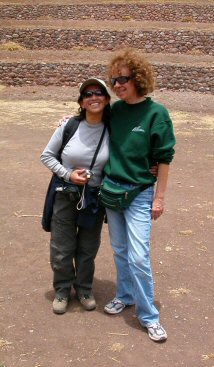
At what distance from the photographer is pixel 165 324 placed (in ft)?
12.6

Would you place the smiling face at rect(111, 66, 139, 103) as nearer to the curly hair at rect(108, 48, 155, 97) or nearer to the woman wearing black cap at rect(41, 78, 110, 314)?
the curly hair at rect(108, 48, 155, 97)

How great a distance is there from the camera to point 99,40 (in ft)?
77.7

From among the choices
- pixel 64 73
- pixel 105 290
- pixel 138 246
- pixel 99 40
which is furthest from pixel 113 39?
pixel 138 246

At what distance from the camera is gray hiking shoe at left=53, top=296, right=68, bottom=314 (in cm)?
393

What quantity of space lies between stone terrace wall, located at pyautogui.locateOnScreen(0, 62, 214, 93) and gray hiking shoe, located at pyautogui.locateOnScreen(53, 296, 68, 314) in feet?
48.5

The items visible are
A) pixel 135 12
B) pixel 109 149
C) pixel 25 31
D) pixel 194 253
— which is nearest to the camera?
pixel 109 149

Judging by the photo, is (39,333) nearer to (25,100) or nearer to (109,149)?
(109,149)

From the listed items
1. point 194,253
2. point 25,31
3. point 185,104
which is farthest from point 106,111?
point 25,31

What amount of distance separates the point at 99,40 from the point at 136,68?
21.1 m

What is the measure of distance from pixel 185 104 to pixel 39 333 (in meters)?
12.2

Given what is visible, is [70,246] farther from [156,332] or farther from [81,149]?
[156,332]

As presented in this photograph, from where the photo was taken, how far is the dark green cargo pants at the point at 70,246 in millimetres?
3787

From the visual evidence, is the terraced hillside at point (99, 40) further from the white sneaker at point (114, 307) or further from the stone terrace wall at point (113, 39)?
the white sneaker at point (114, 307)

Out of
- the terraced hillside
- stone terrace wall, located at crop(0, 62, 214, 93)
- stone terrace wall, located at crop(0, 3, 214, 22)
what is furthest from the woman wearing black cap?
stone terrace wall, located at crop(0, 3, 214, 22)
